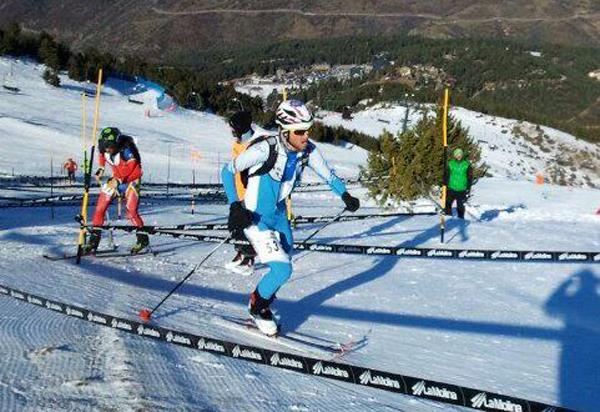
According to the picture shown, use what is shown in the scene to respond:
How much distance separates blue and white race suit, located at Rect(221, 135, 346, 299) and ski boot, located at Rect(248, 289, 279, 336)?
0.24ft

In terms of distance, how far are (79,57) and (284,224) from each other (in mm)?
45838

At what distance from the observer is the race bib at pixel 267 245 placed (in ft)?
22.3

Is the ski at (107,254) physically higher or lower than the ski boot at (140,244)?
lower

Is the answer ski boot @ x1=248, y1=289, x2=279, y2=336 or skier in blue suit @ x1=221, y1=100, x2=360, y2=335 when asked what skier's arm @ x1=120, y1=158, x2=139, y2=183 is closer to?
skier in blue suit @ x1=221, y1=100, x2=360, y2=335

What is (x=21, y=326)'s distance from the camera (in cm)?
593

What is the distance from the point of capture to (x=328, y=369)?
5098mm

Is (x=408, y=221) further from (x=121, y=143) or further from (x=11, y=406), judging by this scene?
(x=11, y=406)

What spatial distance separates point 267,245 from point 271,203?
1.43 feet

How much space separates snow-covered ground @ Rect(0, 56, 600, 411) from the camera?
190 inches

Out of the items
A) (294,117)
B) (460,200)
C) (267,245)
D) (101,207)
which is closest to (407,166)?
(460,200)

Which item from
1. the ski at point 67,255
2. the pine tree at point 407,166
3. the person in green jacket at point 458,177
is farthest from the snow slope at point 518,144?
the ski at point 67,255

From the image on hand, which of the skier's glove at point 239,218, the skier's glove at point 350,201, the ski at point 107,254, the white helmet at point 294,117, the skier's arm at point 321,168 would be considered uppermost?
the white helmet at point 294,117

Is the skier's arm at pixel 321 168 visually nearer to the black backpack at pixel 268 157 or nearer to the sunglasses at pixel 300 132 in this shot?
the sunglasses at pixel 300 132

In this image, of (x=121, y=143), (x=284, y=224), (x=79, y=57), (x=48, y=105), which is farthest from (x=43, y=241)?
(x=79, y=57)
